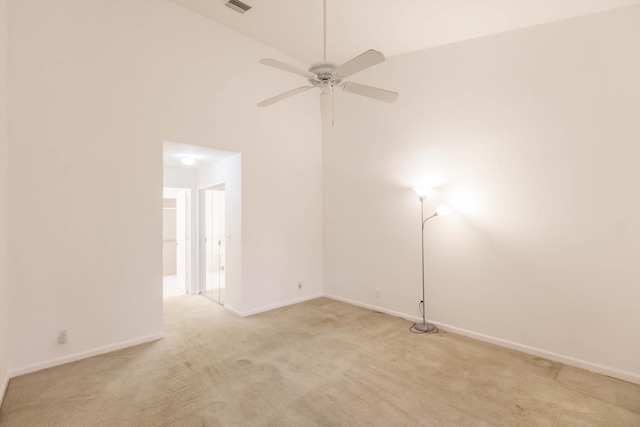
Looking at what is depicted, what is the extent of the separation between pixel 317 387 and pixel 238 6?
4386 mm

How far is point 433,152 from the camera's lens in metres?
4.07

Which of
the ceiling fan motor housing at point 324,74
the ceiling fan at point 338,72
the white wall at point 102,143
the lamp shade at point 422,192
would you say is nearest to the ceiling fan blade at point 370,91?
the ceiling fan at point 338,72

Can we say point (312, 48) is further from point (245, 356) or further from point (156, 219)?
point (245, 356)

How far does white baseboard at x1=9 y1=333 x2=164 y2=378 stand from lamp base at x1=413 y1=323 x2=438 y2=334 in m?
3.34

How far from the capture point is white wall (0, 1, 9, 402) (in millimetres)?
2539

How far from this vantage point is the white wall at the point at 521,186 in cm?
282

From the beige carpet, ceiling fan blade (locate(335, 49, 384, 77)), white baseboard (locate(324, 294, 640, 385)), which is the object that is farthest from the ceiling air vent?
white baseboard (locate(324, 294, 640, 385))

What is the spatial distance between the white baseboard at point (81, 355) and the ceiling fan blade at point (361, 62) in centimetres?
369

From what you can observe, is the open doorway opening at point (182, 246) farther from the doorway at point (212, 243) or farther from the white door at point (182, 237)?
the doorway at point (212, 243)

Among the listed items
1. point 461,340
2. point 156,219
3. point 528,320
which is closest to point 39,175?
point 156,219

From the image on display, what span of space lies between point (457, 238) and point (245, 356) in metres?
2.98

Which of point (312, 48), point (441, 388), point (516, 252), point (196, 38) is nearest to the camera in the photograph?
point (441, 388)

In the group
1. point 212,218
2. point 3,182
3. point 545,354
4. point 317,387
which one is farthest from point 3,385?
point 545,354

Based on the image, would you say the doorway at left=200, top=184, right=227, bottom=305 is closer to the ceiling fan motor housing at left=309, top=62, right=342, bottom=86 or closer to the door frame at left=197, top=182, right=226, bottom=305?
the door frame at left=197, top=182, right=226, bottom=305
